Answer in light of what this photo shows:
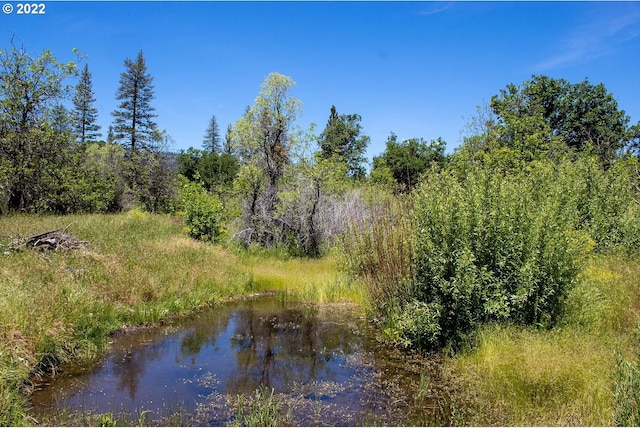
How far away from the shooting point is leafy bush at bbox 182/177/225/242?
1836 cm

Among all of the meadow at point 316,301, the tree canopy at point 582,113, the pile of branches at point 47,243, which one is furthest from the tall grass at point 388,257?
the tree canopy at point 582,113

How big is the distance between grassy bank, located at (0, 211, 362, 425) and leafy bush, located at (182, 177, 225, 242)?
30.8 inches

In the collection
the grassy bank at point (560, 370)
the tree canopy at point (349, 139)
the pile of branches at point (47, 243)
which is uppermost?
the tree canopy at point (349, 139)

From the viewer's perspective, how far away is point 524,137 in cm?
2481

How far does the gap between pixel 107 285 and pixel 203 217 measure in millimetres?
8186

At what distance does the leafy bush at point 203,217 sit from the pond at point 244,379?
8.04m

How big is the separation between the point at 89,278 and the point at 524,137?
23.5m

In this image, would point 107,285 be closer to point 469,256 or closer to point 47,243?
point 47,243

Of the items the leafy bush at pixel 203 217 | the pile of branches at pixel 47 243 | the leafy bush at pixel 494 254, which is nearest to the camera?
the leafy bush at pixel 494 254

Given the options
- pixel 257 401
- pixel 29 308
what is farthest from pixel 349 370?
pixel 29 308

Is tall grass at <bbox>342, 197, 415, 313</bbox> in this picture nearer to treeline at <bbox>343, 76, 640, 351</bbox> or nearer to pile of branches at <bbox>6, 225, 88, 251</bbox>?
treeline at <bbox>343, 76, 640, 351</bbox>

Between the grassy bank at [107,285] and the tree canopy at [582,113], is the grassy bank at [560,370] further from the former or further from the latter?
the tree canopy at [582,113]

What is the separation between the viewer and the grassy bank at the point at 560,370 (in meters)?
5.39

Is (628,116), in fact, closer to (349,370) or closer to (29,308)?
(349,370)
